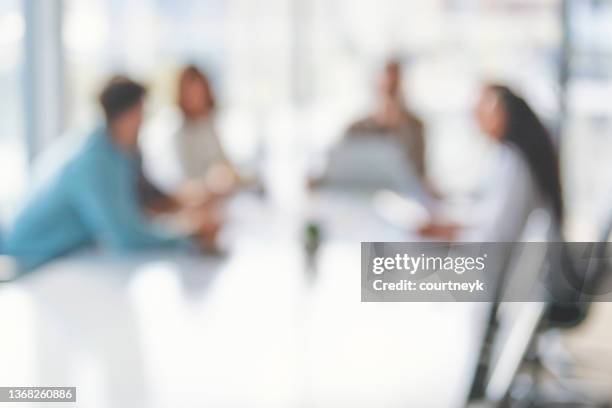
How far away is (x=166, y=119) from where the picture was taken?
12.6ft

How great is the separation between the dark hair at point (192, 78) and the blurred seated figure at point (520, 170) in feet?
5.62

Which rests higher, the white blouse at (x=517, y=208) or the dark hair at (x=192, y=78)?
the dark hair at (x=192, y=78)

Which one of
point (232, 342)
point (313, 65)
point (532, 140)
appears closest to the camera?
point (232, 342)

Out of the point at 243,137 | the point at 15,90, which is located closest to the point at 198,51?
the point at 243,137

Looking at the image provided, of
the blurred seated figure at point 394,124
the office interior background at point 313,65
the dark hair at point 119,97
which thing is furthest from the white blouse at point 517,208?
the blurred seated figure at point 394,124

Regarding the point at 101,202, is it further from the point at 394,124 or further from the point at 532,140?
the point at 394,124

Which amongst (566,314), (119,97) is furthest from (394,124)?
(566,314)

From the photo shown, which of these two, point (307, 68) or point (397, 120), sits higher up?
point (307, 68)

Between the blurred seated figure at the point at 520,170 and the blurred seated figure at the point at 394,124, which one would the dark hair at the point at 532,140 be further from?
the blurred seated figure at the point at 394,124

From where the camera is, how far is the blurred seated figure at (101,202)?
2139 millimetres

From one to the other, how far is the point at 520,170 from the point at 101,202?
115 cm

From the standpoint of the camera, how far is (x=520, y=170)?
167 cm

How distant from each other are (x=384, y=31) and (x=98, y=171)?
108 inches

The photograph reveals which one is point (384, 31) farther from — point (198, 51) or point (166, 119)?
point (166, 119)
